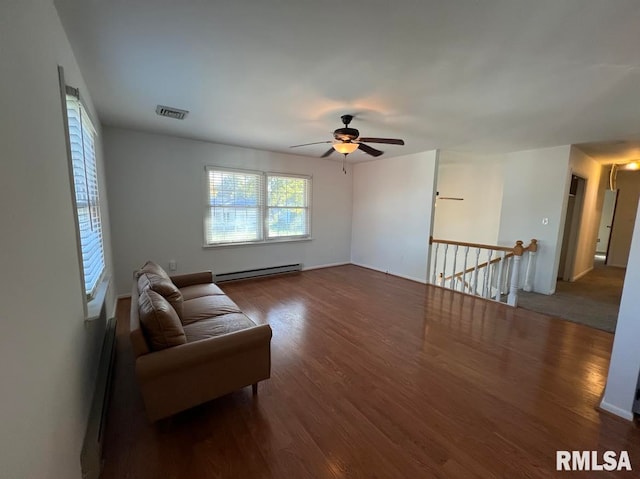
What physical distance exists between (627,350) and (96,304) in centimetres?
385

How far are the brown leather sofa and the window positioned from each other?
8.67 ft

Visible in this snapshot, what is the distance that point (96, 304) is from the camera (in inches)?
78.7

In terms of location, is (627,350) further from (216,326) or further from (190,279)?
(190,279)

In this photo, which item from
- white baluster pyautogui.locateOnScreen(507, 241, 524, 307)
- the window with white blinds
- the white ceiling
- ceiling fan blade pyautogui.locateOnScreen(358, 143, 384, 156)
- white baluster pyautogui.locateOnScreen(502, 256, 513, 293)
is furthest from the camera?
white baluster pyautogui.locateOnScreen(502, 256, 513, 293)

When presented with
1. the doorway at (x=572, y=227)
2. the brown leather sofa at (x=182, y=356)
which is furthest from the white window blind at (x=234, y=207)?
the doorway at (x=572, y=227)

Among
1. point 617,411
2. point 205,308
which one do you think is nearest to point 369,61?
point 205,308

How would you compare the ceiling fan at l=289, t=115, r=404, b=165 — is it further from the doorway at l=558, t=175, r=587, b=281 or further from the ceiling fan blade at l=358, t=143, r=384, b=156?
the doorway at l=558, t=175, r=587, b=281

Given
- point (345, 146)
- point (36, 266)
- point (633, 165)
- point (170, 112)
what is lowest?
point (36, 266)

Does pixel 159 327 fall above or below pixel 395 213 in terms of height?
below

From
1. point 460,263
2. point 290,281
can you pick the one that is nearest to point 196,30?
point 290,281

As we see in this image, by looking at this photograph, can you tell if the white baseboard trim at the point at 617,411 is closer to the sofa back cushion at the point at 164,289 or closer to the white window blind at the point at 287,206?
the sofa back cushion at the point at 164,289

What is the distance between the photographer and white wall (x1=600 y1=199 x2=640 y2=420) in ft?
5.92

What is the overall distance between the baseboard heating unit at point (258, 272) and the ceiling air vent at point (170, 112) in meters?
2.62

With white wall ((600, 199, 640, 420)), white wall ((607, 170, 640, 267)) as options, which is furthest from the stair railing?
white wall ((607, 170, 640, 267))
